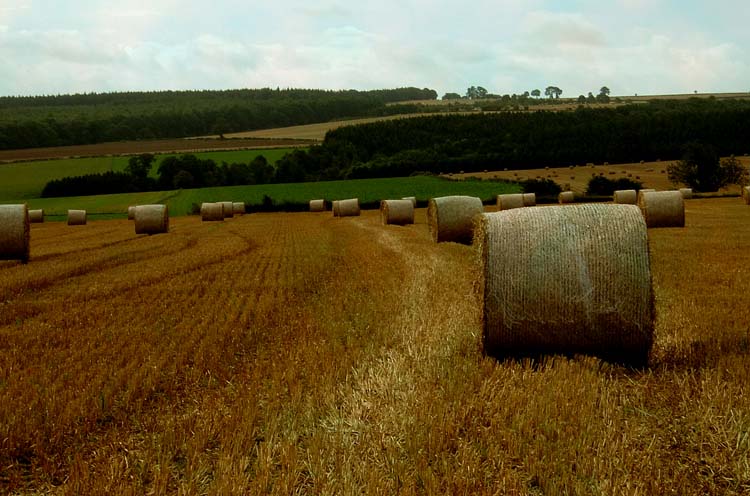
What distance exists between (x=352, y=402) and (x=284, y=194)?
60111 mm

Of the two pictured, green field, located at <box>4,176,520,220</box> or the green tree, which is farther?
the green tree

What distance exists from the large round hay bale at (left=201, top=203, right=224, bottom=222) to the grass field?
33481 millimetres

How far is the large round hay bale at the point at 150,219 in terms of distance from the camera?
3036 cm

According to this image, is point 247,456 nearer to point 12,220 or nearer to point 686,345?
point 686,345

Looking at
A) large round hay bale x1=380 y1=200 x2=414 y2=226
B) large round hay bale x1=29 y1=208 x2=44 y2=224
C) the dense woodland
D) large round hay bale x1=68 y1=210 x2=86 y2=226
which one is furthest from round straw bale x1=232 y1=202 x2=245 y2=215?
the dense woodland

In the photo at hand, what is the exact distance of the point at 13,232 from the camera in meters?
19.0

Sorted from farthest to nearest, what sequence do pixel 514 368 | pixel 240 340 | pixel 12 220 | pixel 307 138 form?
pixel 307 138 → pixel 12 220 → pixel 240 340 → pixel 514 368

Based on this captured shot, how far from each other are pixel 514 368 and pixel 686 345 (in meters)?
2.10

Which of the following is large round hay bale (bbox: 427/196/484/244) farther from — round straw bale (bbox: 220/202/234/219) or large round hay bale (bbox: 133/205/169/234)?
round straw bale (bbox: 220/202/234/219)

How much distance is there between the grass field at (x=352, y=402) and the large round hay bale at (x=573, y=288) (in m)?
0.28

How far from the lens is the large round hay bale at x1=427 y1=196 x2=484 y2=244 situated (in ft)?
70.5

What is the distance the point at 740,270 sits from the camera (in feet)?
43.7

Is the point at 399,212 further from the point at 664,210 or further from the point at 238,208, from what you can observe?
the point at 238,208

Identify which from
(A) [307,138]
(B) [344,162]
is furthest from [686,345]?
(A) [307,138]
